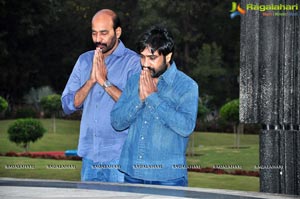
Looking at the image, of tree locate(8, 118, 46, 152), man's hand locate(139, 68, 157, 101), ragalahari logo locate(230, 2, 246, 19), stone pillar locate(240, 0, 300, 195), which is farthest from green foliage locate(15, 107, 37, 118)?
man's hand locate(139, 68, 157, 101)

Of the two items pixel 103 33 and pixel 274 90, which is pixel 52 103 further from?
pixel 274 90

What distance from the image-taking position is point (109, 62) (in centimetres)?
573

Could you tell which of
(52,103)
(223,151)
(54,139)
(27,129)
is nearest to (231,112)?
(223,151)

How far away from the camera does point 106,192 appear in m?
5.07

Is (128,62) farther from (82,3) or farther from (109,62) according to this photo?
(82,3)

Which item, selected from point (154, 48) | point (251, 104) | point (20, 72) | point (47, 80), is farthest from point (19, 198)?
point (47, 80)

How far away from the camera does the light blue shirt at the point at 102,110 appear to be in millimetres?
5578

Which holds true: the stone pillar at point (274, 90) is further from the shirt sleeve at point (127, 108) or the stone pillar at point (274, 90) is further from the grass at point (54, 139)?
the grass at point (54, 139)

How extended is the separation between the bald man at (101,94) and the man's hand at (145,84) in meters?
0.44

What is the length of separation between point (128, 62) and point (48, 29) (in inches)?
1362

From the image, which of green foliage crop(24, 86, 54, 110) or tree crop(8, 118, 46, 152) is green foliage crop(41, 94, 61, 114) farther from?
green foliage crop(24, 86, 54, 110)

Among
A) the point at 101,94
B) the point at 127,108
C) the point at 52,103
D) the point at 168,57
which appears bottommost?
the point at 127,108

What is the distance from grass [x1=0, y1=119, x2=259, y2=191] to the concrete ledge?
14.0 feet

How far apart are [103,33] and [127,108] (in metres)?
0.91
